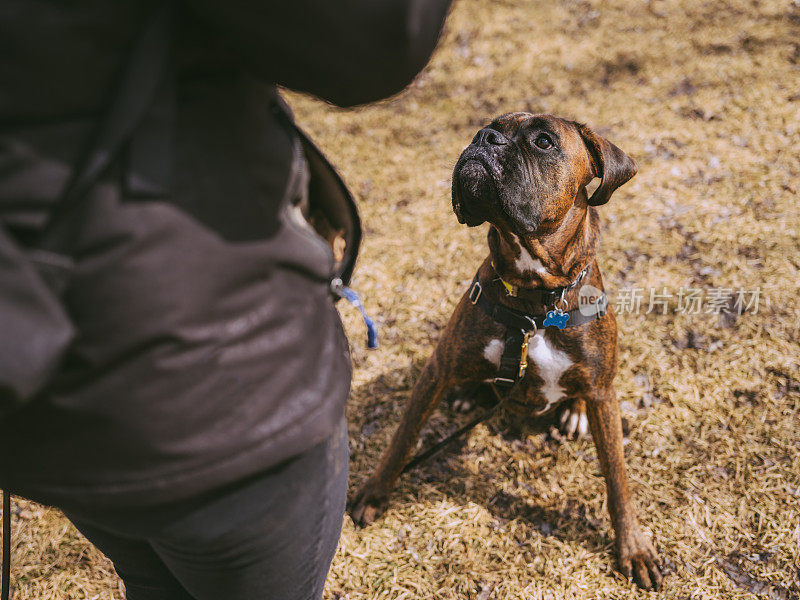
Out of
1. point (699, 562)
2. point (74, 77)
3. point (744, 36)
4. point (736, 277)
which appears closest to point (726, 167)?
point (736, 277)

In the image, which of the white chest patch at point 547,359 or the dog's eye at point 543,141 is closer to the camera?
the dog's eye at point 543,141

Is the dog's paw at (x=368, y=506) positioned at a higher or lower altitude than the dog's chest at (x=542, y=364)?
lower

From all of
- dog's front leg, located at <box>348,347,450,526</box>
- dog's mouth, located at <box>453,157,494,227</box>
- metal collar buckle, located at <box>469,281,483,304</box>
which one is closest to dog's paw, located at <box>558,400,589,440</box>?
dog's front leg, located at <box>348,347,450,526</box>

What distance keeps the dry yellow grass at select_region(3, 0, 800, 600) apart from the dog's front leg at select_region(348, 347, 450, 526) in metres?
0.13

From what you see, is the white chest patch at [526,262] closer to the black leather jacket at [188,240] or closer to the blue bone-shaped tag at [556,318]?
the blue bone-shaped tag at [556,318]

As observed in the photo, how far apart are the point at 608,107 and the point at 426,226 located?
9.22 feet

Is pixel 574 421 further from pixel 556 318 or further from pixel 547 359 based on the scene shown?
pixel 556 318

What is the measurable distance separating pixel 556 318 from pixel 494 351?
13.5 inches

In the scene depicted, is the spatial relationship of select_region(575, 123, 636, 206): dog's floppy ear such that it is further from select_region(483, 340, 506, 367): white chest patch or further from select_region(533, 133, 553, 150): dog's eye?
select_region(483, 340, 506, 367): white chest patch

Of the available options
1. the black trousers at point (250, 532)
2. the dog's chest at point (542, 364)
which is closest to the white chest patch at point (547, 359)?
the dog's chest at point (542, 364)

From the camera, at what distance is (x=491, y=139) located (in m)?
2.64

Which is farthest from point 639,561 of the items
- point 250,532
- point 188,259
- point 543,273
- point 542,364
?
point 188,259

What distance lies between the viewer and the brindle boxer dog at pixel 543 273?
2549 mm

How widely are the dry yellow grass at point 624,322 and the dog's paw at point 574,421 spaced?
0.12 m
